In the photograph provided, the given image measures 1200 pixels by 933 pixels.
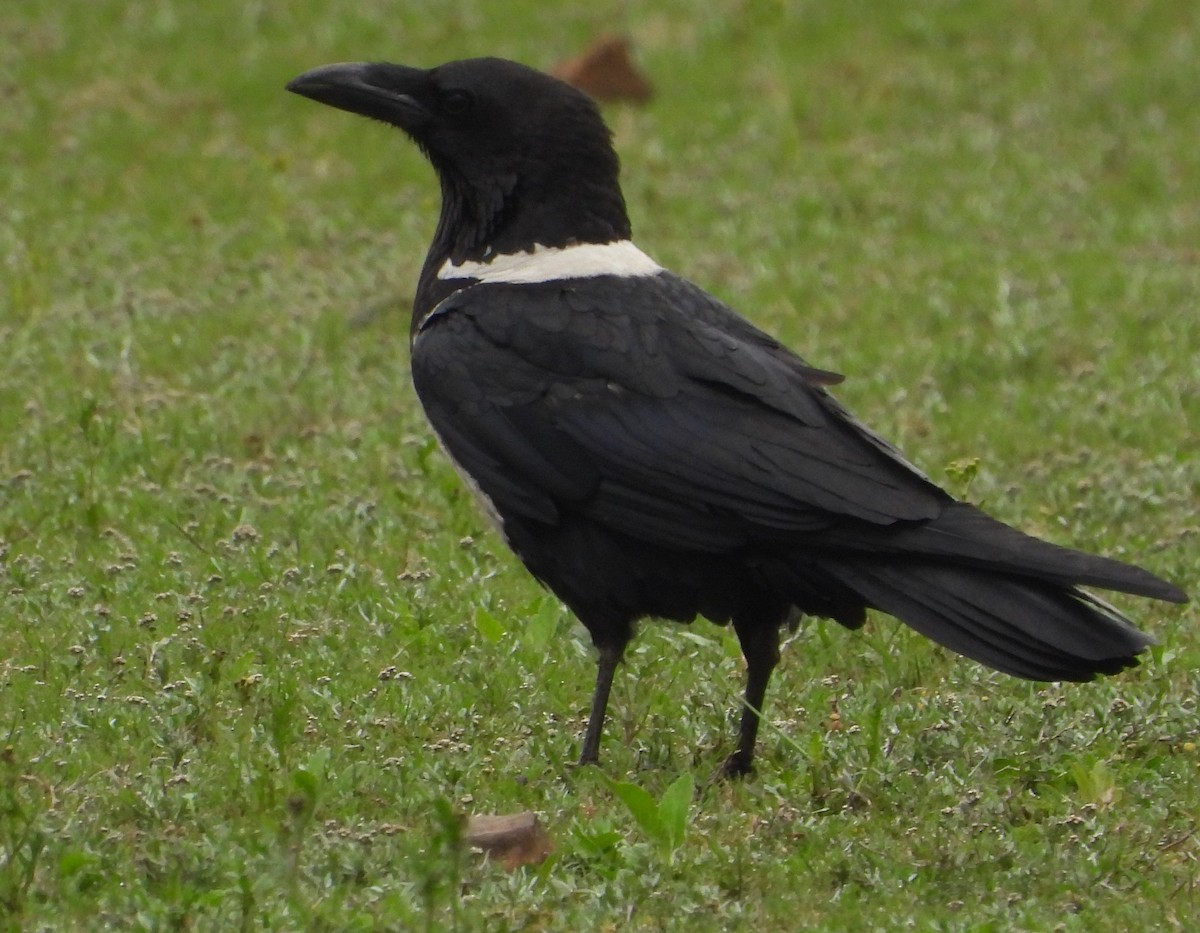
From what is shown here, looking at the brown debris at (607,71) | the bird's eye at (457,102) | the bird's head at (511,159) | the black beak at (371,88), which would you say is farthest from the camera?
the brown debris at (607,71)

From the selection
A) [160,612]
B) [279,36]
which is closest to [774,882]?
[160,612]

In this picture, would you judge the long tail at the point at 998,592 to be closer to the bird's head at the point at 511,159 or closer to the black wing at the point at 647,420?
the black wing at the point at 647,420

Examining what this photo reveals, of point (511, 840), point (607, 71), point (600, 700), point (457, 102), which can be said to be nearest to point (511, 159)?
point (457, 102)

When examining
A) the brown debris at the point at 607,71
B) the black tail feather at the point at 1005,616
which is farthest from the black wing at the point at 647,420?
the brown debris at the point at 607,71

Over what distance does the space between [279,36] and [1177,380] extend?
7.94 m

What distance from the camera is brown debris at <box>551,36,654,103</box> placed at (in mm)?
13445

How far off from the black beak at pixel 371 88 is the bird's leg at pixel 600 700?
5.84 feet

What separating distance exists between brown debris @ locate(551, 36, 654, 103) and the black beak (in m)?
7.25

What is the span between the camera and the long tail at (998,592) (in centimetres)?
461

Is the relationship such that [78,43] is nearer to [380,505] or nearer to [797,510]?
[380,505]

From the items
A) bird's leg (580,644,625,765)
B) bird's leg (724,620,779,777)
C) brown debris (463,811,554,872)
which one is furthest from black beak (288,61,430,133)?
brown debris (463,811,554,872)

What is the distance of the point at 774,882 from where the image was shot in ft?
14.9

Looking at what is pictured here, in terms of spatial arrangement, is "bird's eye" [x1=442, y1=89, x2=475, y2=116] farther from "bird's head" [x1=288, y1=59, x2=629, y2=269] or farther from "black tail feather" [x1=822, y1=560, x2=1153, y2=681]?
"black tail feather" [x1=822, y1=560, x2=1153, y2=681]

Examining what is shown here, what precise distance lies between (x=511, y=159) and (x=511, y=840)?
7.28 ft
